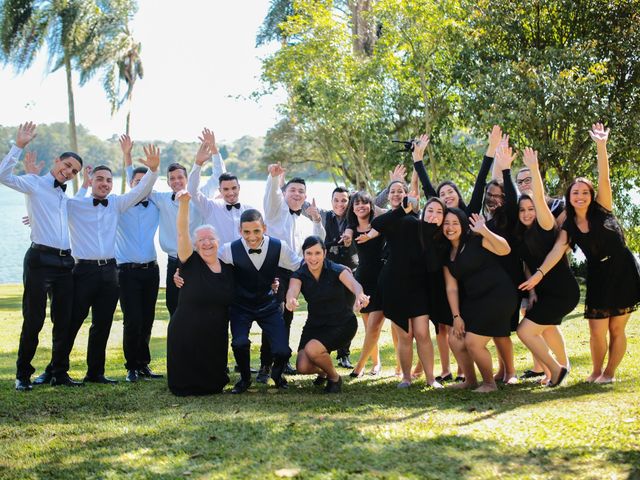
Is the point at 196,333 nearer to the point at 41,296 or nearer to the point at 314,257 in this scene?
the point at 314,257

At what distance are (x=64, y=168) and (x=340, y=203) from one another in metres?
3.31

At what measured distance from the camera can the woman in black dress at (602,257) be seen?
7.96 metres

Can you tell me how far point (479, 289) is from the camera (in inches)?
307

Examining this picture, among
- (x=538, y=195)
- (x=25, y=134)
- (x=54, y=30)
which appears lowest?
(x=538, y=195)

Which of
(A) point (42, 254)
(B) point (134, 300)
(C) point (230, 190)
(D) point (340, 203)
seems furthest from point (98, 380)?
(D) point (340, 203)

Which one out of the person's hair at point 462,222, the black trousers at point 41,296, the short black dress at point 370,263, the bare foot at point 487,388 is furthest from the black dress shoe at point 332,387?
the black trousers at point 41,296

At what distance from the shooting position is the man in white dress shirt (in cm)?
808

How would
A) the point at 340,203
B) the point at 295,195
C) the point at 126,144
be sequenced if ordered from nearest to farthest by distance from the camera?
the point at 126,144 < the point at 295,195 < the point at 340,203

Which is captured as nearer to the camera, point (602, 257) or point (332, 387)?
point (332, 387)

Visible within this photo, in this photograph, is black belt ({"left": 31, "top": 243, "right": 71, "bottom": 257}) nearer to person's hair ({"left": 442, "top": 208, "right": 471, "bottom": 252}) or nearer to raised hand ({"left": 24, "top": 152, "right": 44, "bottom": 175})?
raised hand ({"left": 24, "top": 152, "right": 44, "bottom": 175})

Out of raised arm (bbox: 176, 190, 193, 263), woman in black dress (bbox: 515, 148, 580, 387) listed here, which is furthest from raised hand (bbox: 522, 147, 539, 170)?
raised arm (bbox: 176, 190, 193, 263)

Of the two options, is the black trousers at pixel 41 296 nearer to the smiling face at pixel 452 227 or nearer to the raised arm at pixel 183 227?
the raised arm at pixel 183 227

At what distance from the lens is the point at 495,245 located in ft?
25.3

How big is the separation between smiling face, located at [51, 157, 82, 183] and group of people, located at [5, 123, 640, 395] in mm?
15
